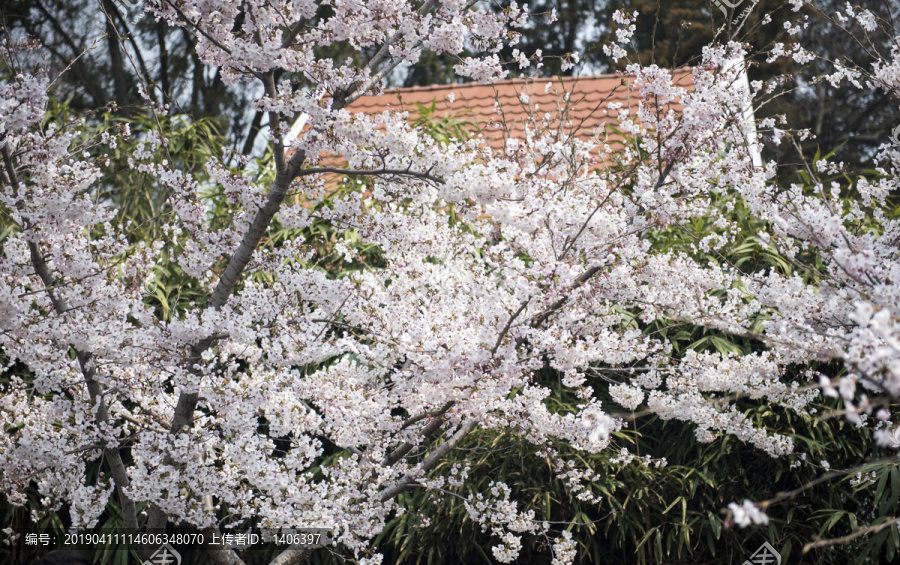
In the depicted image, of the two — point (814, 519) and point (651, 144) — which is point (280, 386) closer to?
point (651, 144)

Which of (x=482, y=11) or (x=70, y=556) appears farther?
(x=482, y=11)

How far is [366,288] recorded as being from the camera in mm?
2994

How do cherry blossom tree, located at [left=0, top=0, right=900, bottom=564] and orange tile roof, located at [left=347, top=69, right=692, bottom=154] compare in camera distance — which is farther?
orange tile roof, located at [left=347, top=69, right=692, bottom=154]

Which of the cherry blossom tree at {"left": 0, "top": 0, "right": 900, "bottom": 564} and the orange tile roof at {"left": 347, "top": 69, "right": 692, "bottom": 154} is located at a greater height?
the orange tile roof at {"left": 347, "top": 69, "right": 692, "bottom": 154}

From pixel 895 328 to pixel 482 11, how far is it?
171 centimetres

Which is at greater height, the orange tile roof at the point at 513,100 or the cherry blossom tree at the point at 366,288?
the orange tile roof at the point at 513,100

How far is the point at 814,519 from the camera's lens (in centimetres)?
347

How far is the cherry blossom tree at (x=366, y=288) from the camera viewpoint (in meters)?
2.37

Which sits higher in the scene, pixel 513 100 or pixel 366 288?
pixel 513 100

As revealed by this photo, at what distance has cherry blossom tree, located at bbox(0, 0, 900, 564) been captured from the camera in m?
2.37

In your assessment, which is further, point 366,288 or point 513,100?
point 513,100

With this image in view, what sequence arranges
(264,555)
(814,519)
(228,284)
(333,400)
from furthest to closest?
(264,555) → (814,519) → (333,400) → (228,284)

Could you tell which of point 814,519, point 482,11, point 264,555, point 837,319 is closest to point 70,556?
point 264,555

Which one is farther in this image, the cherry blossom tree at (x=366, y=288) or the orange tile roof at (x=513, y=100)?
the orange tile roof at (x=513, y=100)
